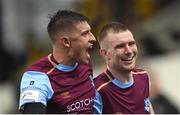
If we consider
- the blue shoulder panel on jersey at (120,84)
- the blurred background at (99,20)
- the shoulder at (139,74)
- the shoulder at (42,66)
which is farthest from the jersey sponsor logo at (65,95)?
the blurred background at (99,20)

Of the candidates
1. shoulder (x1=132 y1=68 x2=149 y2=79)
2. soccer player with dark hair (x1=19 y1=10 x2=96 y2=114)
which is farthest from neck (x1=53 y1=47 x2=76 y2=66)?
shoulder (x1=132 y1=68 x2=149 y2=79)

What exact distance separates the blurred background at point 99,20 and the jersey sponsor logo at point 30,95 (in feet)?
22.1

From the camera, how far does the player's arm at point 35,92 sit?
5.12m

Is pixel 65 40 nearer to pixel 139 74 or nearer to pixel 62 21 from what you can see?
pixel 62 21

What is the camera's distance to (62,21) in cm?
534

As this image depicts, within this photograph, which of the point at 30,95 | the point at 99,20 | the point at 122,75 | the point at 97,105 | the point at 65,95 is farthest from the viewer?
the point at 99,20

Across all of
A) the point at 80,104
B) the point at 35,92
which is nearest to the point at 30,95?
the point at 35,92

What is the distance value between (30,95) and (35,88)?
9cm

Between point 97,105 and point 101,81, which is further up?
point 101,81

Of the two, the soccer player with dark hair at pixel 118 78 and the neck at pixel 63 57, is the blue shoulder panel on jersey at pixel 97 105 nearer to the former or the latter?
the soccer player with dark hair at pixel 118 78

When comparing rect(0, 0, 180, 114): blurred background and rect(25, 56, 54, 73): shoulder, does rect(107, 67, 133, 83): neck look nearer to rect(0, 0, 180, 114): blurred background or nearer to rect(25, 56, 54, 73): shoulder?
rect(25, 56, 54, 73): shoulder

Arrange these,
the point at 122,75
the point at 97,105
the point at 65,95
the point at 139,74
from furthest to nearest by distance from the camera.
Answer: the point at 139,74 < the point at 122,75 < the point at 97,105 < the point at 65,95

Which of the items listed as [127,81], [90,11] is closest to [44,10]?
[90,11]

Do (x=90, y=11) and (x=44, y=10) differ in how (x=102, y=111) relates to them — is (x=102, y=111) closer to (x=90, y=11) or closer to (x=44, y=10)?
A: (x=90, y=11)
